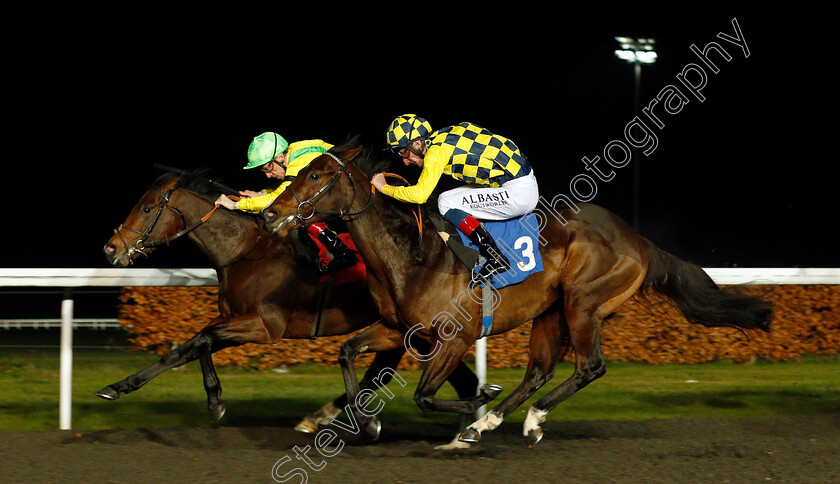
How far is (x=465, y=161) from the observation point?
411 cm

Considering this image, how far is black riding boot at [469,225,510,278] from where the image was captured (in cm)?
405

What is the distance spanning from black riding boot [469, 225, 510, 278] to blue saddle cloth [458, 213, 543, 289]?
32 millimetres

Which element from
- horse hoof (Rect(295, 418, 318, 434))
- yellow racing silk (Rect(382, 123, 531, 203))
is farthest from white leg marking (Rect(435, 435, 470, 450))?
yellow racing silk (Rect(382, 123, 531, 203))

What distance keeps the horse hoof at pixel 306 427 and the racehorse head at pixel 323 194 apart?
3.96ft

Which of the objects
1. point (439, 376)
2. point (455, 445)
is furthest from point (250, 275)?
point (455, 445)

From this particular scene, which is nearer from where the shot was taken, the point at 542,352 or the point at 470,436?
the point at 470,436

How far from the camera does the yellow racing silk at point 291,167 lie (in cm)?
443

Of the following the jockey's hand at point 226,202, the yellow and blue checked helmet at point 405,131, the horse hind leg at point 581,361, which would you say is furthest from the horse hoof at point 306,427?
the yellow and blue checked helmet at point 405,131

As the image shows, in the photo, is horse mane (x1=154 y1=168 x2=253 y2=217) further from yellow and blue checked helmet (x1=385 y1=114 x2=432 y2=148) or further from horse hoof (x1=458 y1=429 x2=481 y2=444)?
horse hoof (x1=458 y1=429 x2=481 y2=444)

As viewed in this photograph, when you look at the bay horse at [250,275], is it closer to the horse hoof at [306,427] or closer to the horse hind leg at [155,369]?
the horse hoof at [306,427]

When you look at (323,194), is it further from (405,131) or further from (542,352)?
(542,352)

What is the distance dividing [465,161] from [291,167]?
1019 millimetres

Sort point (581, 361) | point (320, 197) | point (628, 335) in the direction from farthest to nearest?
1. point (628, 335)
2. point (581, 361)
3. point (320, 197)

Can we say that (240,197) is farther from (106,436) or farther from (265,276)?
(106,436)
